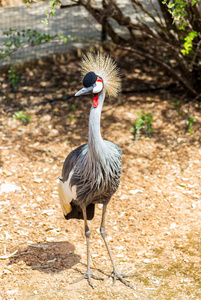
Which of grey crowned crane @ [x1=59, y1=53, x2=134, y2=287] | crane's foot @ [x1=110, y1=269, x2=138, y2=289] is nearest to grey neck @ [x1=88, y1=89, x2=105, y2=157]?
grey crowned crane @ [x1=59, y1=53, x2=134, y2=287]

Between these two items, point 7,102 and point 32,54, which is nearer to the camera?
point 7,102

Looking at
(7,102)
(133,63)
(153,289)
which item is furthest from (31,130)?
(153,289)

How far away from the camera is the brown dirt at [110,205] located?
4202 mm

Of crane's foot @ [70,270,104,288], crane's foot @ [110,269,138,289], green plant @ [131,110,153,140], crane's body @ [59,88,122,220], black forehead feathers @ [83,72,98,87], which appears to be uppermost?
black forehead feathers @ [83,72,98,87]

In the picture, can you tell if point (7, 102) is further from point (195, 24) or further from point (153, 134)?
point (195, 24)

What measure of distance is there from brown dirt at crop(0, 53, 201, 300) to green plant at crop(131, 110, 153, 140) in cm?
12

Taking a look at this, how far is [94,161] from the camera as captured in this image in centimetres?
375

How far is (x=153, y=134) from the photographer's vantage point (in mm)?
6793

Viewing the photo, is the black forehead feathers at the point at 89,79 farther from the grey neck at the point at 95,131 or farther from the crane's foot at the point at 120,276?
the crane's foot at the point at 120,276

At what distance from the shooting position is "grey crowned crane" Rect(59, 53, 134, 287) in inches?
142

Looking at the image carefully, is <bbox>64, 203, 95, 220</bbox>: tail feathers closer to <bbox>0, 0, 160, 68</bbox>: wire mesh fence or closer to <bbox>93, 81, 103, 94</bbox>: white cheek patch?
<bbox>93, 81, 103, 94</bbox>: white cheek patch

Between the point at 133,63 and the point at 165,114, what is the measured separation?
7.51ft

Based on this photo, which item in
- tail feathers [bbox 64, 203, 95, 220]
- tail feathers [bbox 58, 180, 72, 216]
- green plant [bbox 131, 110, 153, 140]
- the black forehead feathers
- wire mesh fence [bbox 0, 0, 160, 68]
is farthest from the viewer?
wire mesh fence [bbox 0, 0, 160, 68]

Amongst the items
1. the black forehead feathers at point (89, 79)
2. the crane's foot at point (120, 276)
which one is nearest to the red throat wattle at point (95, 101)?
the black forehead feathers at point (89, 79)
